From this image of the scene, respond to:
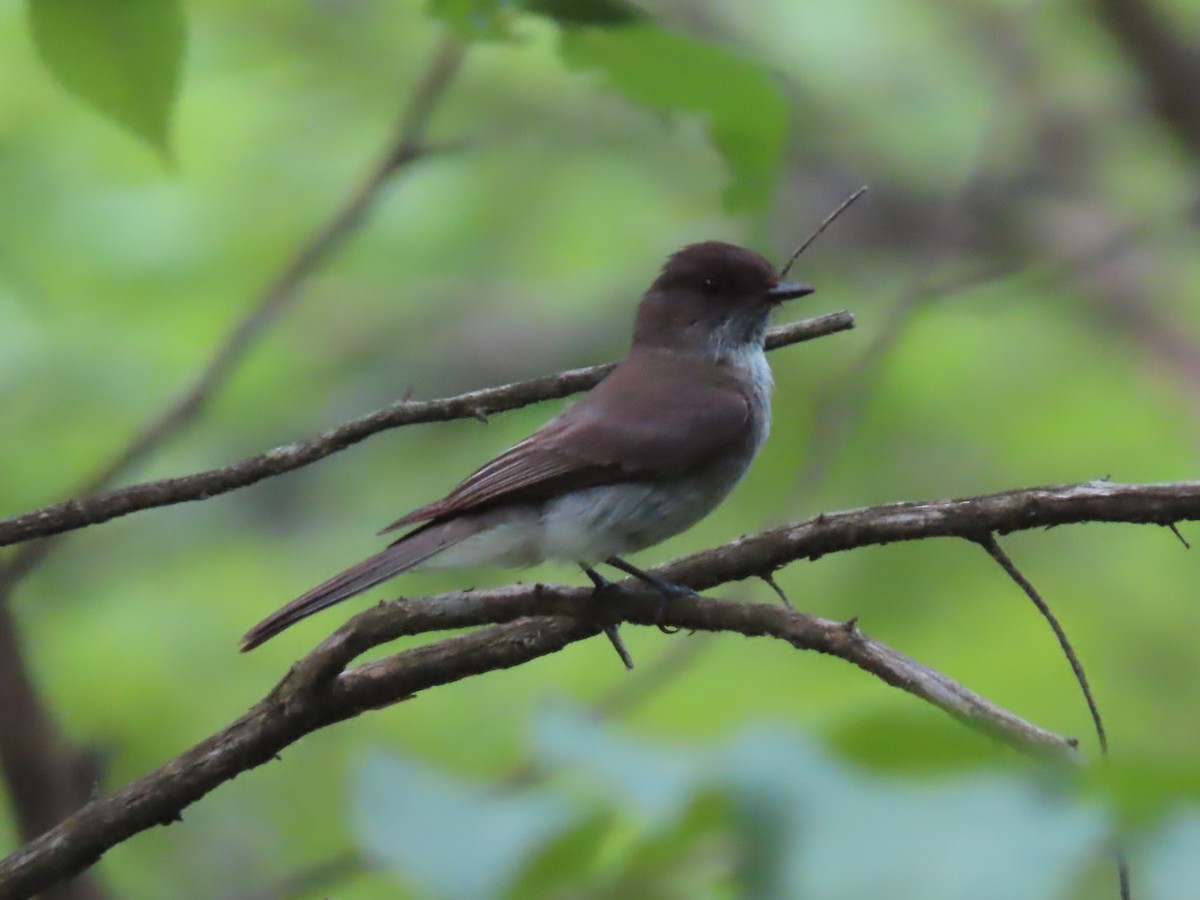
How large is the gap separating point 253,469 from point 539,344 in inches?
187

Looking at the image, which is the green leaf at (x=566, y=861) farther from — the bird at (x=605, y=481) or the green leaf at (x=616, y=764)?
the bird at (x=605, y=481)

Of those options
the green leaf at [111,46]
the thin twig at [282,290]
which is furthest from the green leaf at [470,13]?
the thin twig at [282,290]

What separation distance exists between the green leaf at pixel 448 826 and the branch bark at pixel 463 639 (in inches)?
63.1

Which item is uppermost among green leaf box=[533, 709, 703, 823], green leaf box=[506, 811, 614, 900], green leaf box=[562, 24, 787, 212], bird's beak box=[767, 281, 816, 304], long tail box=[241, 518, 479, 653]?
bird's beak box=[767, 281, 816, 304]

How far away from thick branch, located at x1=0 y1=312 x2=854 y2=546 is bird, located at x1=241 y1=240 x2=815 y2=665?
0.52 meters

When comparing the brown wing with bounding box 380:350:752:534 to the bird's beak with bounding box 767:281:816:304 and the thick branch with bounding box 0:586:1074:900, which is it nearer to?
the bird's beak with bounding box 767:281:816:304

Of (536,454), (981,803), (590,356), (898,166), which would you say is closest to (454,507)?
(536,454)

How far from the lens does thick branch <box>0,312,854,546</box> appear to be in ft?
9.39

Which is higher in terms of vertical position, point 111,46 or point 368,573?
point 111,46

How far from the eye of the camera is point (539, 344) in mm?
7637

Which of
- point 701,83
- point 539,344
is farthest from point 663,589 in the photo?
point 539,344

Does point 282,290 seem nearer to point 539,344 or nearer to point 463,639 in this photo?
point 463,639

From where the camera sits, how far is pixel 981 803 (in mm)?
894

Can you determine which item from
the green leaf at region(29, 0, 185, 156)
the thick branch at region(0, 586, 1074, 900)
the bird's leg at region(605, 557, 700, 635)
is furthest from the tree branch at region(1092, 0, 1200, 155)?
the green leaf at region(29, 0, 185, 156)
